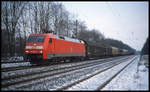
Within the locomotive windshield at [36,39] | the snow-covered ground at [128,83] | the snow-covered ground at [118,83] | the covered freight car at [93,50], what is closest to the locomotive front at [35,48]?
the locomotive windshield at [36,39]

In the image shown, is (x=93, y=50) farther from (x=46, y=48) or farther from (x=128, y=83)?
→ (x=128, y=83)

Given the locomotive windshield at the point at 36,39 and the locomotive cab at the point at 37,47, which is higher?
the locomotive windshield at the point at 36,39

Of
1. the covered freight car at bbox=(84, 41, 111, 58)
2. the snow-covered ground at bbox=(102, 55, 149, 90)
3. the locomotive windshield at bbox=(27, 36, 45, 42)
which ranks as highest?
the locomotive windshield at bbox=(27, 36, 45, 42)

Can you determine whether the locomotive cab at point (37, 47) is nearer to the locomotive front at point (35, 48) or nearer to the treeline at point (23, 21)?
the locomotive front at point (35, 48)

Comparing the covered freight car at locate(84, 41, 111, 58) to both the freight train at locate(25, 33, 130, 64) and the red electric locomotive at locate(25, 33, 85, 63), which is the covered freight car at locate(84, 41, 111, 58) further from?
the red electric locomotive at locate(25, 33, 85, 63)

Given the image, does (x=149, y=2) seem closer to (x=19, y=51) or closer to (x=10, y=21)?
(x=10, y=21)

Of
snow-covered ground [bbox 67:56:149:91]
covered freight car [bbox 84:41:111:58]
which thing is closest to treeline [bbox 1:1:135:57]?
covered freight car [bbox 84:41:111:58]

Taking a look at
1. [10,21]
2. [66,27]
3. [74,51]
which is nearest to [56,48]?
[74,51]

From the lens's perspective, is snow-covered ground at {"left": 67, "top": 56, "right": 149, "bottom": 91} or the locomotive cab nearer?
snow-covered ground at {"left": 67, "top": 56, "right": 149, "bottom": 91}

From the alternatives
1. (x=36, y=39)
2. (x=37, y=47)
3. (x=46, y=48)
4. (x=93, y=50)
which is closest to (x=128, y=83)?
(x=46, y=48)

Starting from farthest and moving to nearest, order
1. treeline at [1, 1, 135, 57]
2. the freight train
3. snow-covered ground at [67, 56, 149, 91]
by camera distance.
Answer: treeline at [1, 1, 135, 57] < the freight train < snow-covered ground at [67, 56, 149, 91]

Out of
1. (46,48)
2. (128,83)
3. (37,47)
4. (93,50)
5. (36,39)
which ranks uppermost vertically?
(36,39)

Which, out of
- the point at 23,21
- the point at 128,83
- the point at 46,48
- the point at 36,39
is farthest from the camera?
the point at 23,21

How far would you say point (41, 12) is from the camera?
30.8 meters
